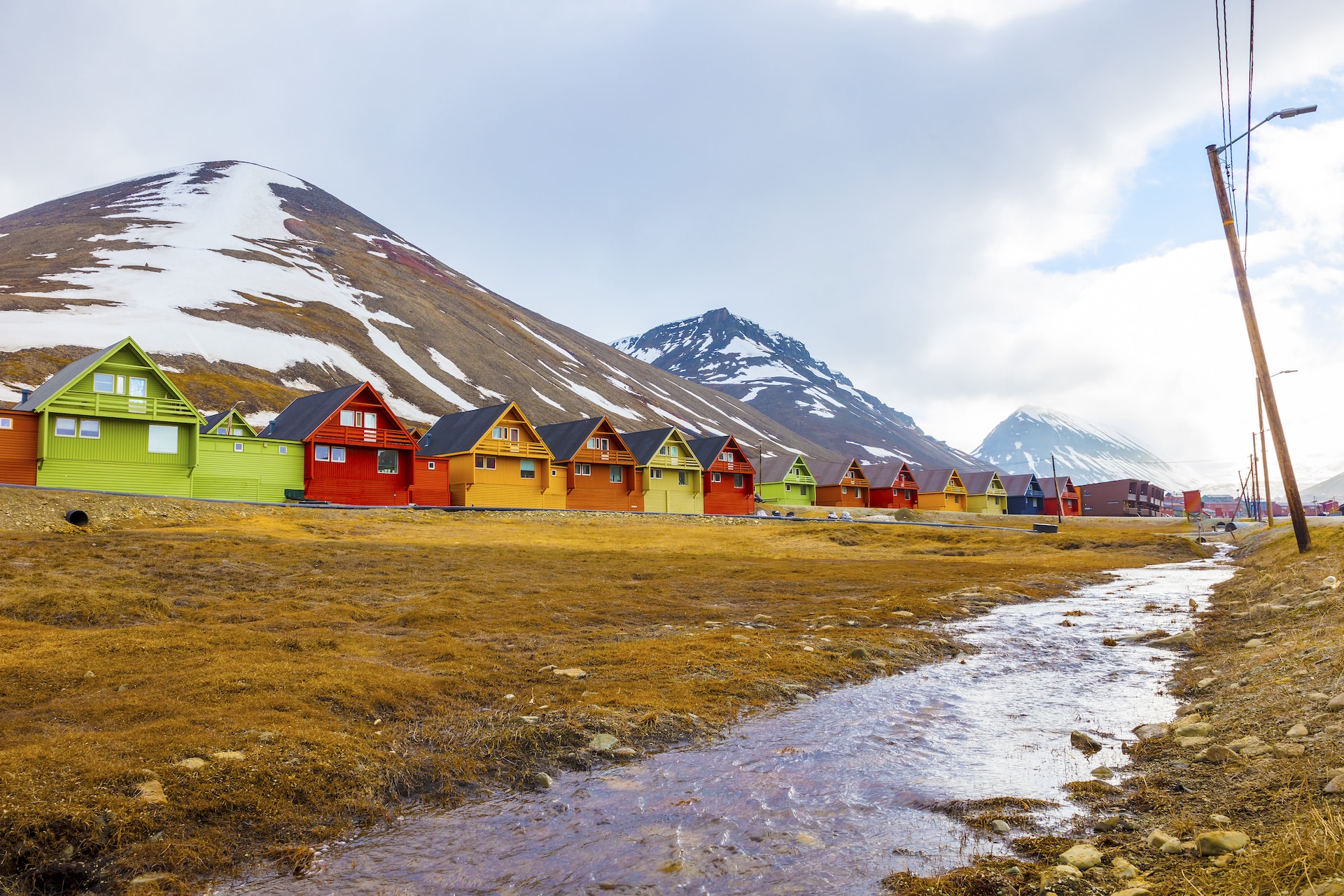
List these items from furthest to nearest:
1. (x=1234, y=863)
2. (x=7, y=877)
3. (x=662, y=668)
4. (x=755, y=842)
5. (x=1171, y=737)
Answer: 1. (x=662, y=668)
2. (x=1171, y=737)
3. (x=755, y=842)
4. (x=7, y=877)
5. (x=1234, y=863)

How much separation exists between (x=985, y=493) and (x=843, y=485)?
32.0 meters

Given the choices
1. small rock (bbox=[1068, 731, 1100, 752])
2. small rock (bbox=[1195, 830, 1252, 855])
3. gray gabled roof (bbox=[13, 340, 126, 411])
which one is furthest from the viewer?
gray gabled roof (bbox=[13, 340, 126, 411])

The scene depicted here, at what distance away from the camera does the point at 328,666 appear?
12.7 m

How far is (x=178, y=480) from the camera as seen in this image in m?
49.4

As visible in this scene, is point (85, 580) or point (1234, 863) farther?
point (85, 580)

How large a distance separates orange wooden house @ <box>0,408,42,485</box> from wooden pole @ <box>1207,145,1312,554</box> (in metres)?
58.5

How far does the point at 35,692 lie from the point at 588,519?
4263 cm

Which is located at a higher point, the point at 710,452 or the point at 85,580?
the point at 710,452

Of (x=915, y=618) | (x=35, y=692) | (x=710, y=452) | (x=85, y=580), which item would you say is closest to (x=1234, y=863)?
(x=35, y=692)

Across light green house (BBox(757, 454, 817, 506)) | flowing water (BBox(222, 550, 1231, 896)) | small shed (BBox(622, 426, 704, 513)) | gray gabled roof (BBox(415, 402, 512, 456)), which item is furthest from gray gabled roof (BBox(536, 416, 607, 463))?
flowing water (BBox(222, 550, 1231, 896))

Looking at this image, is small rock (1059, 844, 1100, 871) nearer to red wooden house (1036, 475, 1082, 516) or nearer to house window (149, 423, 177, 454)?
house window (149, 423, 177, 454)

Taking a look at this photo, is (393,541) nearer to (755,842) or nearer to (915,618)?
(915,618)

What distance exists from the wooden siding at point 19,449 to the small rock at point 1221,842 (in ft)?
183

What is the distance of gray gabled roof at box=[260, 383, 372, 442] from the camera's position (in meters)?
57.4
